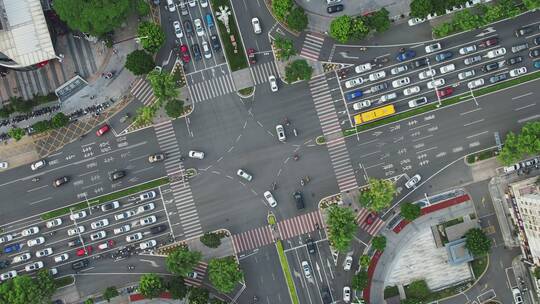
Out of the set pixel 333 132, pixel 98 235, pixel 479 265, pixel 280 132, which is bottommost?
pixel 479 265

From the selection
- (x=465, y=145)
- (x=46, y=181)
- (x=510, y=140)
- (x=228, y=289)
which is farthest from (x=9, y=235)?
(x=510, y=140)

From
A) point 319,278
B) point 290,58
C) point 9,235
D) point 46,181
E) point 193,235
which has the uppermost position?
point 290,58

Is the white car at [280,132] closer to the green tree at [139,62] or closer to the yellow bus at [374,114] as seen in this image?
the yellow bus at [374,114]

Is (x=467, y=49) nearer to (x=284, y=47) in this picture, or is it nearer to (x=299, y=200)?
(x=284, y=47)

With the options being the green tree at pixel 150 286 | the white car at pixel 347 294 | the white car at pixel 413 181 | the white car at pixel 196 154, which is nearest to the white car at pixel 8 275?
the green tree at pixel 150 286

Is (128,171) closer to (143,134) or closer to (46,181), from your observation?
(143,134)

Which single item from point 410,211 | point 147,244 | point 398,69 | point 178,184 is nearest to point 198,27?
point 178,184
